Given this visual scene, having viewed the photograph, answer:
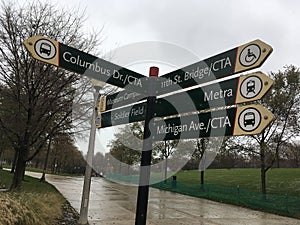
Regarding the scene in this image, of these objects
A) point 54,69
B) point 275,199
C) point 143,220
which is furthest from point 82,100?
point 275,199

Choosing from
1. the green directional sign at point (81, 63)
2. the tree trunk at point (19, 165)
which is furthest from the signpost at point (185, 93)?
the tree trunk at point (19, 165)

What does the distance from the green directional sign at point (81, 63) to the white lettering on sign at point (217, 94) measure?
94 centimetres

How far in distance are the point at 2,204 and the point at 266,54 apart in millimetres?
5156

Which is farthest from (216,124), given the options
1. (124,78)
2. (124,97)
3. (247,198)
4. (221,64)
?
(247,198)

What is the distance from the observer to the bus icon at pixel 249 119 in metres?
2.80

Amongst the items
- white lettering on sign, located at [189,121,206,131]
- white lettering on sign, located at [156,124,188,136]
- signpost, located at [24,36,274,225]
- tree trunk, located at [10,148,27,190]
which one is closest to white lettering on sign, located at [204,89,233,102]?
signpost, located at [24,36,274,225]

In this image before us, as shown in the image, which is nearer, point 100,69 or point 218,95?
point 218,95

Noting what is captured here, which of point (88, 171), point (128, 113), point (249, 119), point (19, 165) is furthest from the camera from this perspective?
point (19, 165)

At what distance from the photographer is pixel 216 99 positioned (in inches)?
131

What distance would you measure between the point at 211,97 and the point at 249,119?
667 millimetres

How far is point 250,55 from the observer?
2984 mm

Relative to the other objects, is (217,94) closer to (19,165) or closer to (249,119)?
(249,119)

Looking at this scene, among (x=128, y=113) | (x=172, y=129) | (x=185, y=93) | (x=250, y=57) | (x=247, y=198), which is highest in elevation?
(x=250, y=57)

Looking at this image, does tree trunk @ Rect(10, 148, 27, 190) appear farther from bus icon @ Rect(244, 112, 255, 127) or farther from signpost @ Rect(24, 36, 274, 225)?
bus icon @ Rect(244, 112, 255, 127)
